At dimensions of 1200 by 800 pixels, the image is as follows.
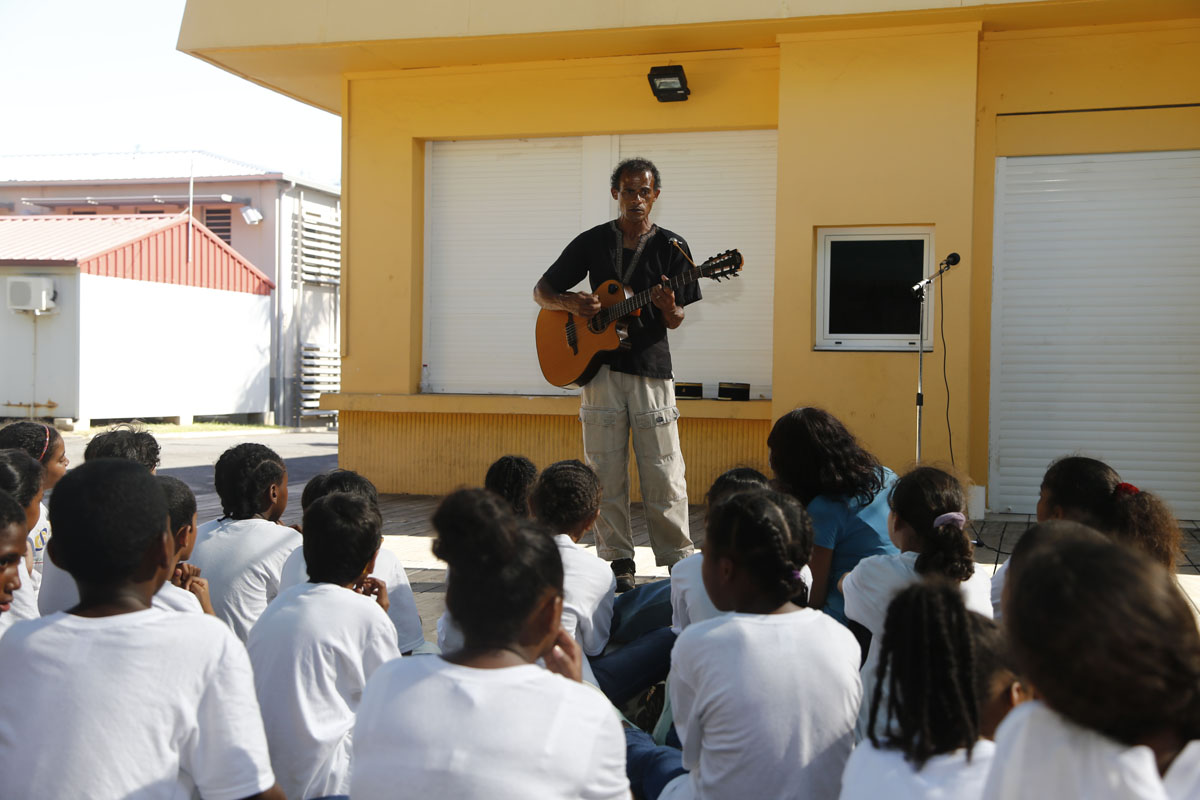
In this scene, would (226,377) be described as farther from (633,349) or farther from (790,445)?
(790,445)

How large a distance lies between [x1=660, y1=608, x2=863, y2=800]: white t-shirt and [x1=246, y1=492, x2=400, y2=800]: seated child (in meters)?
0.78

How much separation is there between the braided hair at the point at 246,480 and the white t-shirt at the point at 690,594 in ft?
4.37

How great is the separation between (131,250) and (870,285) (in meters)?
14.8

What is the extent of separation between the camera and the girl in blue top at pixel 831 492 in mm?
3266

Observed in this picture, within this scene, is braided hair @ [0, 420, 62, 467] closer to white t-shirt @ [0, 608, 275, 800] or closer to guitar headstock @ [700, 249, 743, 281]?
white t-shirt @ [0, 608, 275, 800]

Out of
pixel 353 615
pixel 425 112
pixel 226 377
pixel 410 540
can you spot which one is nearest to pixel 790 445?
pixel 353 615

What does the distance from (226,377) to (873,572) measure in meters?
18.8

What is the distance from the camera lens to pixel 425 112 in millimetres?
8336

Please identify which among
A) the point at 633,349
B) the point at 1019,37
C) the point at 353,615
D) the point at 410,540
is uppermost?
the point at 1019,37

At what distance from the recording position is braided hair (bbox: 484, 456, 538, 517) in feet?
12.1

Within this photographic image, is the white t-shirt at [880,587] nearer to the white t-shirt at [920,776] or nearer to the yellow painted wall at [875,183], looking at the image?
the white t-shirt at [920,776]

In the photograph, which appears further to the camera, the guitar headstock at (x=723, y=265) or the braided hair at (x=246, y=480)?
the guitar headstock at (x=723, y=265)

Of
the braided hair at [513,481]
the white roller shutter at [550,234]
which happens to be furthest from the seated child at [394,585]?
the white roller shutter at [550,234]

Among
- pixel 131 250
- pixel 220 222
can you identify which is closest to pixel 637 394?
pixel 131 250
